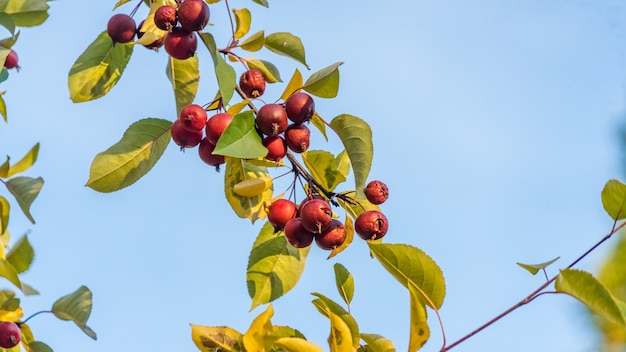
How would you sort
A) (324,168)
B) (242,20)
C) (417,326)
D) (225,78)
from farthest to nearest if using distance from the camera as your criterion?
(242,20), (324,168), (225,78), (417,326)

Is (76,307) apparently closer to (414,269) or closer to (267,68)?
(267,68)

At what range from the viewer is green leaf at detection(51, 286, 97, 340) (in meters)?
2.02

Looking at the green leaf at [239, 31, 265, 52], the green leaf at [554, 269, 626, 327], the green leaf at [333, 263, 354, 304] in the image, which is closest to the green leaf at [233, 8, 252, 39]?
the green leaf at [239, 31, 265, 52]

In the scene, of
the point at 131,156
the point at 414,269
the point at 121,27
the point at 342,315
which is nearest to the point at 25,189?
the point at 131,156

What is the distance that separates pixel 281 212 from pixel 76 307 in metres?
0.60

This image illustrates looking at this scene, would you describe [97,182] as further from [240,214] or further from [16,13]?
[16,13]

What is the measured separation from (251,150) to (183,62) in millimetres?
744

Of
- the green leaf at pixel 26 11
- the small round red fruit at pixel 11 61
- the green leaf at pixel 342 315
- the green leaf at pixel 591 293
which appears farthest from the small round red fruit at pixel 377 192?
the small round red fruit at pixel 11 61

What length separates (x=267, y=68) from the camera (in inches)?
87.1

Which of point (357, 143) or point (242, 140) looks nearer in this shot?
point (242, 140)

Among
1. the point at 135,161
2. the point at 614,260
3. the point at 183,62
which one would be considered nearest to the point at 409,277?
the point at 135,161

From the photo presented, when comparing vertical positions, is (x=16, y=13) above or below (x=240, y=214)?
above

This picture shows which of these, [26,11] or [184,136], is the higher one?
[26,11]

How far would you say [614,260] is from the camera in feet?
33.7
